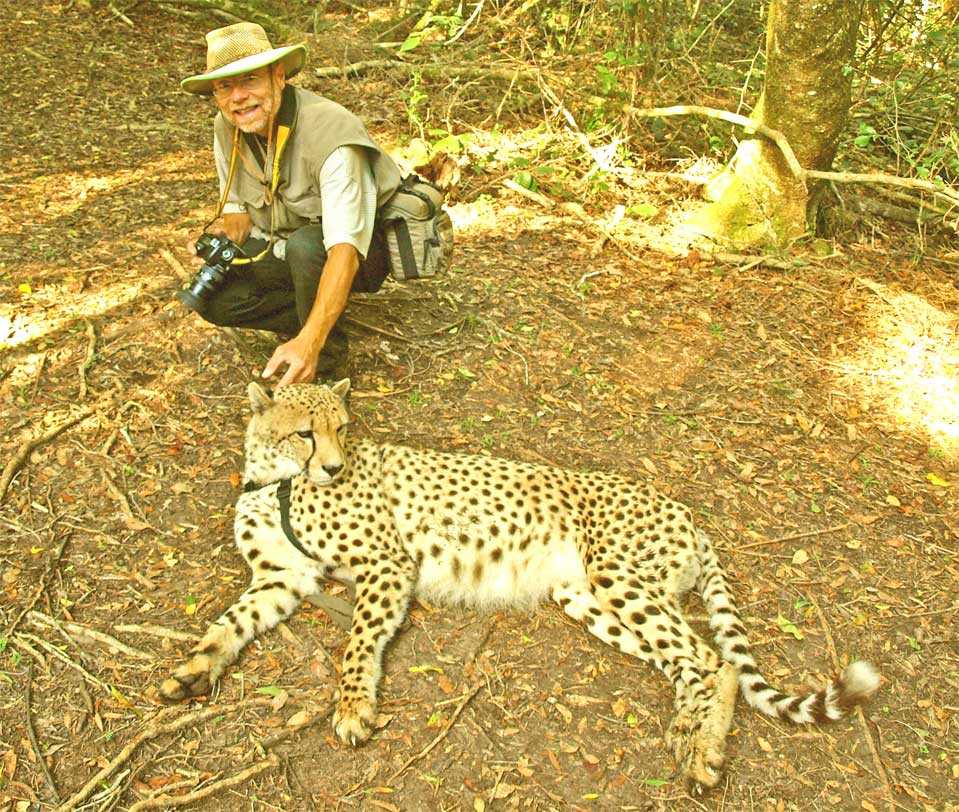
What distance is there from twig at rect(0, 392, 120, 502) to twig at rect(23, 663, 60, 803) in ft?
3.44

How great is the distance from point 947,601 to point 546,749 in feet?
6.67

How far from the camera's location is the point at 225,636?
10.6 ft

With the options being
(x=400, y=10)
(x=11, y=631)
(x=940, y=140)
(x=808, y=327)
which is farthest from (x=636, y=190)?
(x=11, y=631)

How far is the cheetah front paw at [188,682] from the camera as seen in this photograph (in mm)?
3026

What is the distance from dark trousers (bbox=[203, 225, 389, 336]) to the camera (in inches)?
165

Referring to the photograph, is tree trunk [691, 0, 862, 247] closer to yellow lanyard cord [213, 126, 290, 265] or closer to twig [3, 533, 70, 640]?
yellow lanyard cord [213, 126, 290, 265]

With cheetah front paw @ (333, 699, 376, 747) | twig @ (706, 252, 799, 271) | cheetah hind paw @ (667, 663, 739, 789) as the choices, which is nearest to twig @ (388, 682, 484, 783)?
cheetah front paw @ (333, 699, 376, 747)

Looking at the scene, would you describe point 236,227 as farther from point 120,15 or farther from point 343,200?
point 120,15

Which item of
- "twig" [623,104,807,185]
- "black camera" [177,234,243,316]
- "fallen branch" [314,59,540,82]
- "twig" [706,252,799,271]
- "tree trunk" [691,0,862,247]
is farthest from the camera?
"fallen branch" [314,59,540,82]

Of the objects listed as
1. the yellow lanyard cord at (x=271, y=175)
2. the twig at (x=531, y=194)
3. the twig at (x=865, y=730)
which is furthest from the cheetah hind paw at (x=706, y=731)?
the twig at (x=531, y=194)

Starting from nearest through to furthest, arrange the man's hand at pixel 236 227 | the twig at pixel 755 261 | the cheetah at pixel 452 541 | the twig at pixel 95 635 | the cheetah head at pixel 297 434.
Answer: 1. the twig at pixel 95 635
2. the cheetah at pixel 452 541
3. the cheetah head at pixel 297 434
4. the man's hand at pixel 236 227
5. the twig at pixel 755 261

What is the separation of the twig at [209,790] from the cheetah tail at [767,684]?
1828 millimetres

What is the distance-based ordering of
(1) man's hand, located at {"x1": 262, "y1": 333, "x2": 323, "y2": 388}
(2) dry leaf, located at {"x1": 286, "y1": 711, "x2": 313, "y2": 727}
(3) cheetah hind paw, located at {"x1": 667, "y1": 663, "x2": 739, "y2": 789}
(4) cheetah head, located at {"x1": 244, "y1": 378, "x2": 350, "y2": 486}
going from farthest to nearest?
(1) man's hand, located at {"x1": 262, "y1": 333, "x2": 323, "y2": 388} < (4) cheetah head, located at {"x1": 244, "y1": 378, "x2": 350, "y2": 486} < (2) dry leaf, located at {"x1": 286, "y1": 711, "x2": 313, "y2": 727} < (3) cheetah hind paw, located at {"x1": 667, "y1": 663, "x2": 739, "y2": 789}

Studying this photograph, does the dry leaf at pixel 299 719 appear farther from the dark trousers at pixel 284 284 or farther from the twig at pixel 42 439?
the dark trousers at pixel 284 284
